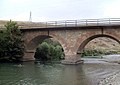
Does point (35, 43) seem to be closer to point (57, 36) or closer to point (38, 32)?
point (38, 32)

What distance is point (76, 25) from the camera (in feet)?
155

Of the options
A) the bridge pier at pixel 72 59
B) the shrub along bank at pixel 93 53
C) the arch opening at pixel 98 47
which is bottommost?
the bridge pier at pixel 72 59

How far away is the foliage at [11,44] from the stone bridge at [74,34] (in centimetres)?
324

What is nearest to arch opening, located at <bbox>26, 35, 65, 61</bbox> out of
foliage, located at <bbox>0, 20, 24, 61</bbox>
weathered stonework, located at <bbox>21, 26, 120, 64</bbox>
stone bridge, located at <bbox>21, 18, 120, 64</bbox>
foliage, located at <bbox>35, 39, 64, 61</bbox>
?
foliage, located at <bbox>35, 39, 64, 61</bbox>

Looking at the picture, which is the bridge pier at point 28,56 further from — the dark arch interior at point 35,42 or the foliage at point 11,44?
the foliage at point 11,44

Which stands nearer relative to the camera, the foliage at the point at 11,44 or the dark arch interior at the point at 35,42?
the foliage at the point at 11,44

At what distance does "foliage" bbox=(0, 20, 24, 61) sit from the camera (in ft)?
157

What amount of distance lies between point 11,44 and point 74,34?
38.6 ft

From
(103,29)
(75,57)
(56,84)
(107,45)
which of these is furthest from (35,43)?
(107,45)

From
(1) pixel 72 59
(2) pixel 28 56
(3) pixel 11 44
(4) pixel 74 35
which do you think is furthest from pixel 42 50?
(4) pixel 74 35

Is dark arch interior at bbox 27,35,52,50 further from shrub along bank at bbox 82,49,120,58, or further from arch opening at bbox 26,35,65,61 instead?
shrub along bank at bbox 82,49,120,58

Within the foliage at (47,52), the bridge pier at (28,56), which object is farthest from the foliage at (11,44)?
the foliage at (47,52)

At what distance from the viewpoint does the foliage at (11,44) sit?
47.8 m

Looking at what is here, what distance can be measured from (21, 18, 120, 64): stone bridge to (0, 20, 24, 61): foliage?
10.6 ft
